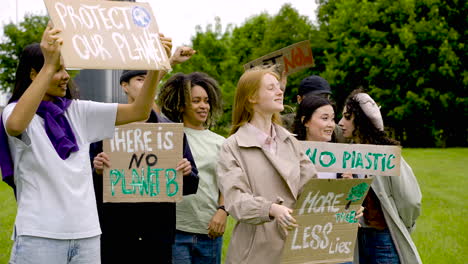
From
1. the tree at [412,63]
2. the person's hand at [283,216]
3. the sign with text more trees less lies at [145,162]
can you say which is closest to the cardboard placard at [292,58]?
the sign with text more trees less lies at [145,162]

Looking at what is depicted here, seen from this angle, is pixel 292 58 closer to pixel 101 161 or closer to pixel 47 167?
pixel 101 161

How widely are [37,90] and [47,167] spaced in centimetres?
36

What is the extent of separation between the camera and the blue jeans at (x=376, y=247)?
4.28m

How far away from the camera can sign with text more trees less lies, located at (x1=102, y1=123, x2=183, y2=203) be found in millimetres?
3936

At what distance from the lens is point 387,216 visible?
13.9 ft

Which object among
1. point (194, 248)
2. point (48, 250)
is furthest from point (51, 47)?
point (194, 248)

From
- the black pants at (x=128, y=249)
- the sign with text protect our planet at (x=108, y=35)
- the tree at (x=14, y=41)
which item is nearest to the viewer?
the sign with text protect our planet at (x=108, y=35)

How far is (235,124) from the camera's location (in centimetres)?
376

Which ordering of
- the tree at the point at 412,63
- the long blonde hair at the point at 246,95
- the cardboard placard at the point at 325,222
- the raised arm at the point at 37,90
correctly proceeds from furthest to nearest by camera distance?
the tree at the point at 412,63
the long blonde hair at the point at 246,95
the cardboard placard at the point at 325,222
the raised arm at the point at 37,90

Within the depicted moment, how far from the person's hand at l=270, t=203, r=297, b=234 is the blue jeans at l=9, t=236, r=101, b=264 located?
37.0 inches

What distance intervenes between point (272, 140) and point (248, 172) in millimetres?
284

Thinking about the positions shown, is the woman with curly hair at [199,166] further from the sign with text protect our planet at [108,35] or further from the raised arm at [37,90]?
the raised arm at [37,90]

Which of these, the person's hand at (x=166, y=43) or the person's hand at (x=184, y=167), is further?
the person's hand at (x=184, y=167)

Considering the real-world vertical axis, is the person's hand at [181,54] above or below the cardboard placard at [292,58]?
below
